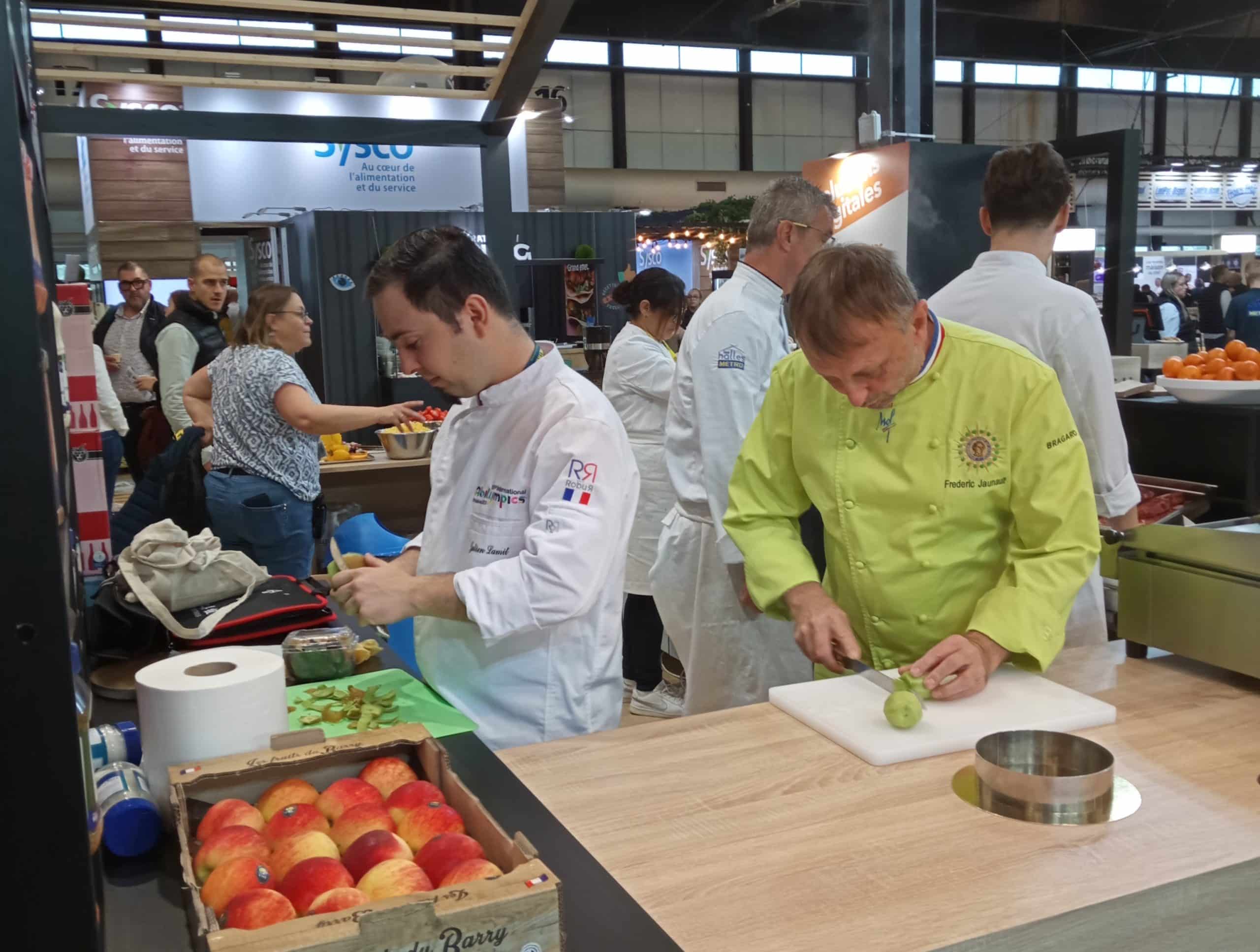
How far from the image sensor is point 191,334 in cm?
598

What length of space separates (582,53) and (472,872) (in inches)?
698

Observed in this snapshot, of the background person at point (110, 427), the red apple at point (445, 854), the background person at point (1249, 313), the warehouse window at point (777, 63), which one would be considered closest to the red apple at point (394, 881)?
the red apple at point (445, 854)

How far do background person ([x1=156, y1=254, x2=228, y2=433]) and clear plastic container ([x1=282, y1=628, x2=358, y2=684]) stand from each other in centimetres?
435

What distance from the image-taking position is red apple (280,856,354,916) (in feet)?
3.34

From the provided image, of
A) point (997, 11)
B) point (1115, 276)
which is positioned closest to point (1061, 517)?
point (1115, 276)

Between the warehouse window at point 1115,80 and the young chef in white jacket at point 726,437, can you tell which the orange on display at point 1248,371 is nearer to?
the young chef in white jacket at point 726,437

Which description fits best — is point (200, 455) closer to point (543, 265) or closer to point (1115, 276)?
point (1115, 276)

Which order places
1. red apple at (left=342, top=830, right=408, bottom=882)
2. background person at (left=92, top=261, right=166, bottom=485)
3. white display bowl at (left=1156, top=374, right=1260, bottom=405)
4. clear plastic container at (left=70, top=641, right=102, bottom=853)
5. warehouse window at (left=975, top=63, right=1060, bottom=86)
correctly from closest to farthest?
clear plastic container at (left=70, top=641, right=102, bottom=853) < red apple at (left=342, top=830, right=408, bottom=882) < white display bowl at (left=1156, top=374, right=1260, bottom=405) < background person at (left=92, top=261, right=166, bottom=485) < warehouse window at (left=975, top=63, right=1060, bottom=86)

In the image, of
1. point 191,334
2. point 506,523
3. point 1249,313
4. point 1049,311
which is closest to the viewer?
point 506,523

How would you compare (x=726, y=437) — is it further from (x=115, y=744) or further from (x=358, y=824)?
(x=358, y=824)

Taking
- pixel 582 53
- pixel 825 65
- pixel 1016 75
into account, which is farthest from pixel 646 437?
pixel 1016 75

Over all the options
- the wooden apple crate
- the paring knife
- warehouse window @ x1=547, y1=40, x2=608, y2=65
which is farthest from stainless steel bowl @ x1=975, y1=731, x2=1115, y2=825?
warehouse window @ x1=547, y1=40, x2=608, y2=65

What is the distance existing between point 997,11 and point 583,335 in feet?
21.9

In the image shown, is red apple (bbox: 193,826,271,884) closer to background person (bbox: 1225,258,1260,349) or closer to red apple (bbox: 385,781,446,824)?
red apple (bbox: 385,781,446,824)
